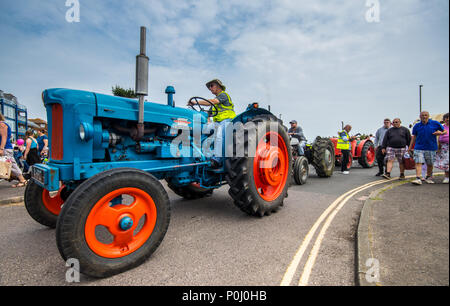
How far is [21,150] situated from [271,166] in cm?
962

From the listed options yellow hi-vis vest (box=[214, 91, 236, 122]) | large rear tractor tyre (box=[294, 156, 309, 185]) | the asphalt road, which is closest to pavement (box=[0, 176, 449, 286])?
the asphalt road

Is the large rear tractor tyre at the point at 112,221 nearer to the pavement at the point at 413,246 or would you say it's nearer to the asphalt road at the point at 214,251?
the asphalt road at the point at 214,251

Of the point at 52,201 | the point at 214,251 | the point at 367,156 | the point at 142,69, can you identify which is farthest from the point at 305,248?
the point at 367,156

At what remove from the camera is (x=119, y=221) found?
2107 millimetres

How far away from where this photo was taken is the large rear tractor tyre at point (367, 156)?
33.6 feet

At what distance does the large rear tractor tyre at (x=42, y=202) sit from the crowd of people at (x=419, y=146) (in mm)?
4214

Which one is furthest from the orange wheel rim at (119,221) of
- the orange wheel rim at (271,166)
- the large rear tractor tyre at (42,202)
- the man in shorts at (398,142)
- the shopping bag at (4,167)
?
the man in shorts at (398,142)

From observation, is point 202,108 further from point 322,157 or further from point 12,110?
point 12,110

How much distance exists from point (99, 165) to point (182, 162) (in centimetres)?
110

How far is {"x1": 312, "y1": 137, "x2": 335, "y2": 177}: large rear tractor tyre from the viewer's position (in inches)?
293

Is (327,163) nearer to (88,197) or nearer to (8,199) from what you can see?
(88,197)

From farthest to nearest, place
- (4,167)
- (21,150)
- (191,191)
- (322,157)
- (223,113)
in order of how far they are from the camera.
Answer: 1. (21,150)
2. (322,157)
3. (4,167)
4. (191,191)
5. (223,113)

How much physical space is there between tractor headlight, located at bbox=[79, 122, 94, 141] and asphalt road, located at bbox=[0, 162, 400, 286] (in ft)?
3.90

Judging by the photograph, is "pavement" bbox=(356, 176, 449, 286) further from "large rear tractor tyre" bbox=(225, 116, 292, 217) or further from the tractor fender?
the tractor fender
